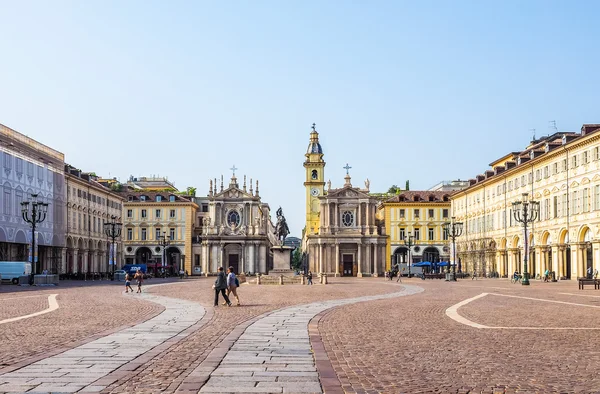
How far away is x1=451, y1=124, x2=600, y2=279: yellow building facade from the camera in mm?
63928

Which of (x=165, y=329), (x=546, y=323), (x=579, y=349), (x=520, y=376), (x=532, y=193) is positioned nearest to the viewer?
(x=520, y=376)

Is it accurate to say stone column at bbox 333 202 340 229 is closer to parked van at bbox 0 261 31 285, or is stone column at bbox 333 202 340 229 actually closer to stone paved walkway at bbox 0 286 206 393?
parked van at bbox 0 261 31 285

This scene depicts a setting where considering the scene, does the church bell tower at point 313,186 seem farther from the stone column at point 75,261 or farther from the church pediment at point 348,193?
the stone column at point 75,261

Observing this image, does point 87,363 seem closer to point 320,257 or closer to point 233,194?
point 320,257

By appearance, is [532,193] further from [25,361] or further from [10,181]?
[25,361]

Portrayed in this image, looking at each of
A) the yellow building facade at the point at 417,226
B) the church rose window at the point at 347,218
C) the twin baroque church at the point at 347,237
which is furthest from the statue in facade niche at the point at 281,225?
the yellow building facade at the point at 417,226

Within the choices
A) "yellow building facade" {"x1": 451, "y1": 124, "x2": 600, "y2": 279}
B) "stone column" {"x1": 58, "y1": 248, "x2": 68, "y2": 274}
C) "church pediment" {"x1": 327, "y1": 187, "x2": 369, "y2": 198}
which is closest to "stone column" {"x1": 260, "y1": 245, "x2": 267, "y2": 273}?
"church pediment" {"x1": 327, "y1": 187, "x2": 369, "y2": 198}

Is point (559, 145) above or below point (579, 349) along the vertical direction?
above

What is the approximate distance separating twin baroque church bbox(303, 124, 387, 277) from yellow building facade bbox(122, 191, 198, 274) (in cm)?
1982

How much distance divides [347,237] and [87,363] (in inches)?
4220

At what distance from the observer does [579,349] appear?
1574 centimetres

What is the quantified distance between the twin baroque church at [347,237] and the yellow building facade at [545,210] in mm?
20319

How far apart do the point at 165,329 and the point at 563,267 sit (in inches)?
2253

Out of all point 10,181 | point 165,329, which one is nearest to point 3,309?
point 165,329
